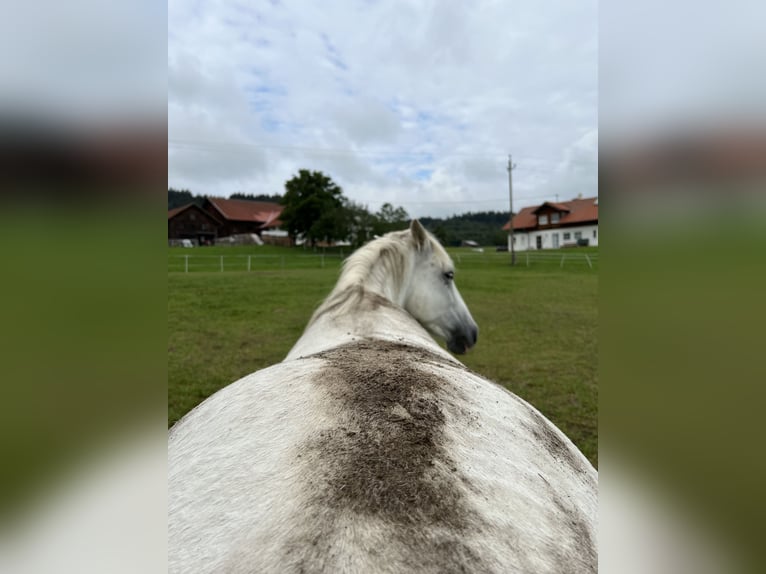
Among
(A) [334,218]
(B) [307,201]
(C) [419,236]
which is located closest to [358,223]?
(A) [334,218]

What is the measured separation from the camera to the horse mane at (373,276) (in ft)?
8.42

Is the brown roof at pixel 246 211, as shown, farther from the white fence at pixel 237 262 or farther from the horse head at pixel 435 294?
the horse head at pixel 435 294

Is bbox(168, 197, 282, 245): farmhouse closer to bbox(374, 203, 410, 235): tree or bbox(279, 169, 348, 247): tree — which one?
bbox(279, 169, 348, 247): tree

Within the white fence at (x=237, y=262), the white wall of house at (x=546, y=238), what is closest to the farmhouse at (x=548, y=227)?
the white wall of house at (x=546, y=238)

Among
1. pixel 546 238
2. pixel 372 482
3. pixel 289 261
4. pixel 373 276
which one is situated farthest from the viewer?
pixel 546 238

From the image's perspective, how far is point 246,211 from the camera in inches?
1751

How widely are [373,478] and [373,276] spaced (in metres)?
2.36

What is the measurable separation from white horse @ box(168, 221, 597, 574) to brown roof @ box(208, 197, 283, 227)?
41.2 m

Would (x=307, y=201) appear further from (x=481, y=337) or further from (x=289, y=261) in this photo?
(x=481, y=337)

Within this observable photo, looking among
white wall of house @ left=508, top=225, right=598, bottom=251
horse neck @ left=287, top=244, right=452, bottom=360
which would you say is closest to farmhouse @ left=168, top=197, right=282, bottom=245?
white wall of house @ left=508, top=225, right=598, bottom=251
